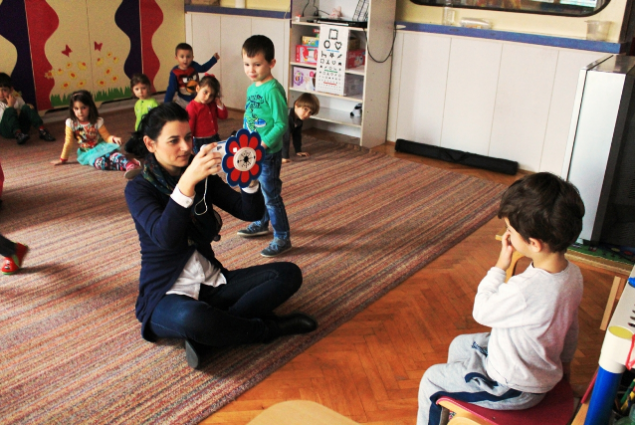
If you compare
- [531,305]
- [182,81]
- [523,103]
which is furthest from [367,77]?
[531,305]

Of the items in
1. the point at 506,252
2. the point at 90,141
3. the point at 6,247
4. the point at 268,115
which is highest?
the point at 268,115

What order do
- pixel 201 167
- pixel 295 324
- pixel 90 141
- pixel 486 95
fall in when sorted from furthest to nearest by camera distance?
→ pixel 486 95
pixel 90 141
pixel 295 324
pixel 201 167

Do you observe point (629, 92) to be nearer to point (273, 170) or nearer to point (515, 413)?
point (515, 413)

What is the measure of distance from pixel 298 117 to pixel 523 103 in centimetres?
179

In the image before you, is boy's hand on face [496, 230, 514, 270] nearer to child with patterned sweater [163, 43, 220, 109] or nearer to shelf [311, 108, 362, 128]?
shelf [311, 108, 362, 128]

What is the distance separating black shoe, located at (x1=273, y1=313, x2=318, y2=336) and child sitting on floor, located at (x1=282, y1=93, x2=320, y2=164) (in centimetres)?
230

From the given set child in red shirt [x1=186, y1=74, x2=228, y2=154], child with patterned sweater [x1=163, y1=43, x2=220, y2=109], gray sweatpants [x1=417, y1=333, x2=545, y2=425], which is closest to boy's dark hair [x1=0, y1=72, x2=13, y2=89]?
child with patterned sweater [x1=163, y1=43, x2=220, y2=109]

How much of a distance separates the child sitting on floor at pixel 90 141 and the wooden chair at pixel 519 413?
3381 millimetres

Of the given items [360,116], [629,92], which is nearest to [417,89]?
Answer: [360,116]

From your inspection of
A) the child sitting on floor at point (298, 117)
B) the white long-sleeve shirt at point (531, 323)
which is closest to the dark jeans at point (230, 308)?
the white long-sleeve shirt at point (531, 323)

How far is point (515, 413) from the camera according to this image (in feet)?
4.64

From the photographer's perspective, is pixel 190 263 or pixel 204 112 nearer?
pixel 190 263

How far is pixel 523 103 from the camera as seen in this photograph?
173 inches

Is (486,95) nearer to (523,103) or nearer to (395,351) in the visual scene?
(523,103)
